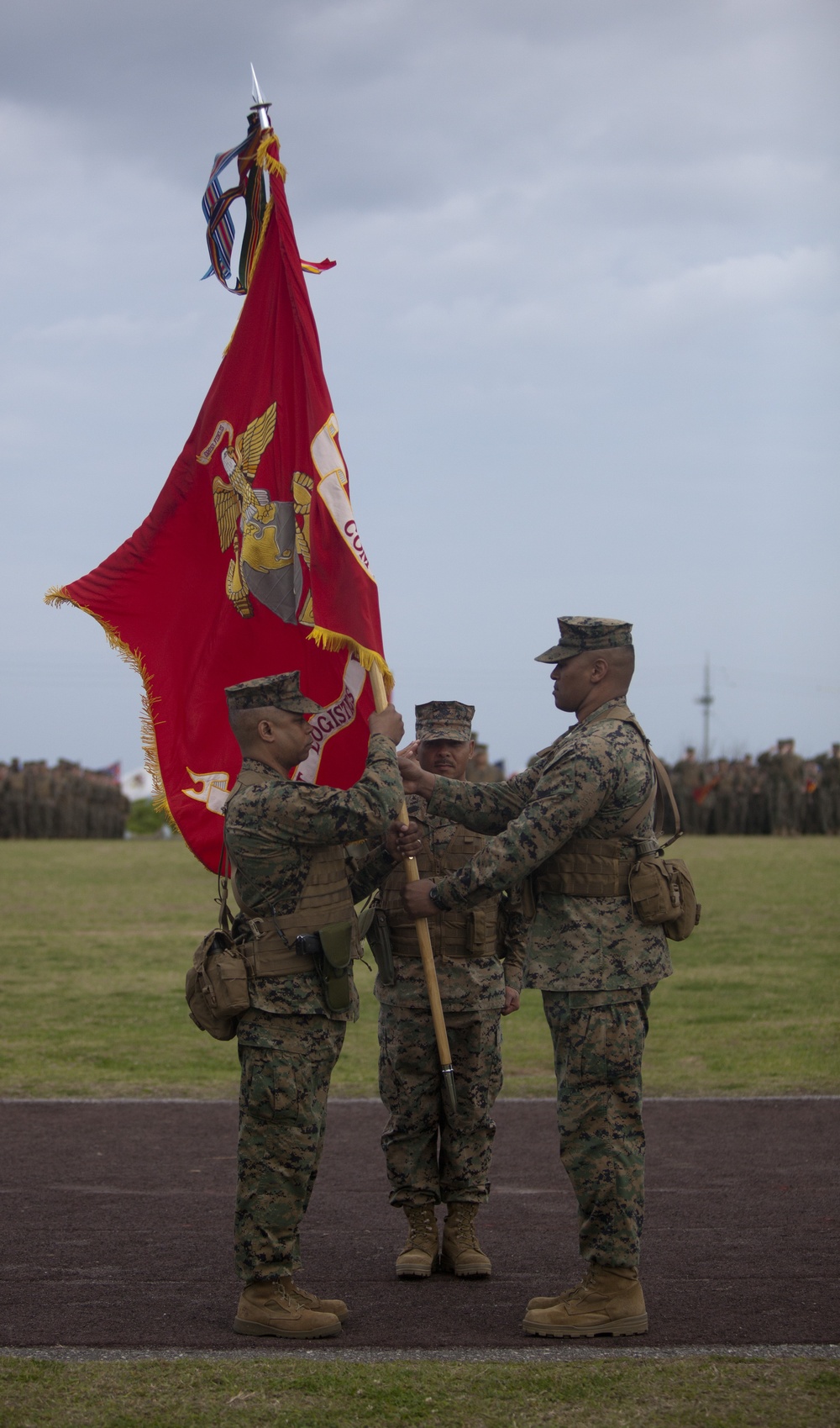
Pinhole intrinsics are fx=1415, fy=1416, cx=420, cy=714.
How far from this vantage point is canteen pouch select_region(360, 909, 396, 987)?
18.7 ft

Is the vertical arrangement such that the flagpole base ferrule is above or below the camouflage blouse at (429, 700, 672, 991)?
below

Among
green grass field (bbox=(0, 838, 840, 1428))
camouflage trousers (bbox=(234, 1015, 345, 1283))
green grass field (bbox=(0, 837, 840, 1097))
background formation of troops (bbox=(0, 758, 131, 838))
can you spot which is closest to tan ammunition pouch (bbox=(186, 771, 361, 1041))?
camouflage trousers (bbox=(234, 1015, 345, 1283))

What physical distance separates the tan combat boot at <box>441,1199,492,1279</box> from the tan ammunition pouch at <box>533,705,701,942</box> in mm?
1437

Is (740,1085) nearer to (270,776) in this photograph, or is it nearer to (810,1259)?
(810,1259)

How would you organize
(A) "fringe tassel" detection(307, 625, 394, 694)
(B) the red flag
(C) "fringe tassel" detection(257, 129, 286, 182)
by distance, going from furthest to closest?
(C) "fringe tassel" detection(257, 129, 286, 182) < (B) the red flag < (A) "fringe tassel" detection(307, 625, 394, 694)

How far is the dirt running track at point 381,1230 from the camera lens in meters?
4.75

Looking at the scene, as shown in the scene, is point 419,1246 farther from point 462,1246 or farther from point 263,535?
point 263,535

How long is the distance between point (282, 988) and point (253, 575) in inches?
74.5

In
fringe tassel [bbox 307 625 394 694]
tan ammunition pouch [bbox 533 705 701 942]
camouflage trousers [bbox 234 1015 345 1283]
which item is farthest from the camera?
fringe tassel [bbox 307 625 394 694]

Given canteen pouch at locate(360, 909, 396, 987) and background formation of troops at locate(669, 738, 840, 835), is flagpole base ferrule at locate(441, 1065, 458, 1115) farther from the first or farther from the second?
background formation of troops at locate(669, 738, 840, 835)

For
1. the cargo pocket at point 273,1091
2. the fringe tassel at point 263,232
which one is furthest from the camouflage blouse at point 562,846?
the fringe tassel at point 263,232

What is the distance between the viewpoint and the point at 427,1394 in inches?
159

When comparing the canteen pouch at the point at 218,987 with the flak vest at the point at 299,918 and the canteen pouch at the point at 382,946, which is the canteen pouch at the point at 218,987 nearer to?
the flak vest at the point at 299,918

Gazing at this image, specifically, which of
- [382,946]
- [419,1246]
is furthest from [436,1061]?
[419,1246]
